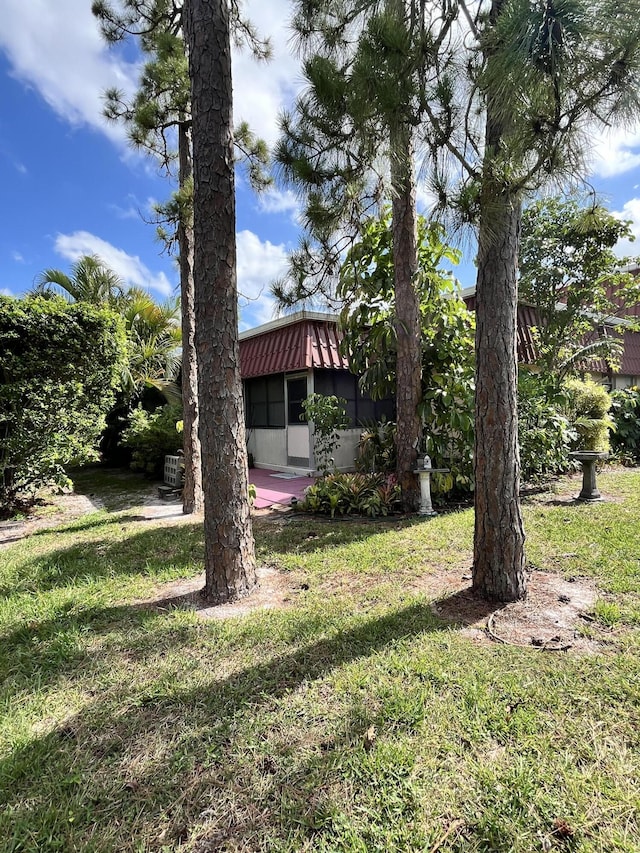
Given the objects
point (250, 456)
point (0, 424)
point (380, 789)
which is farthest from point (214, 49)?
point (250, 456)

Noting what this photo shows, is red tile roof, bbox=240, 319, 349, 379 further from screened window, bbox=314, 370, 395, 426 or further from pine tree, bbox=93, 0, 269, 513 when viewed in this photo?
pine tree, bbox=93, 0, 269, 513

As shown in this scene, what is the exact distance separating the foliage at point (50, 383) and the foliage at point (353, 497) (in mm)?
3429

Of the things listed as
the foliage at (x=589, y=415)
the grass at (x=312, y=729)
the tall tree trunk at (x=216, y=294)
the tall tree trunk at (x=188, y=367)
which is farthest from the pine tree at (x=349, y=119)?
the foliage at (x=589, y=415)

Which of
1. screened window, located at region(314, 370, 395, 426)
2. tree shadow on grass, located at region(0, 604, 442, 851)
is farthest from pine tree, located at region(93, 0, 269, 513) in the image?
tree shadow on grass, located at region(0, 604, 442, 851)

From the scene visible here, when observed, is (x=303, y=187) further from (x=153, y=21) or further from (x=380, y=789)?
(x=153, y=21)

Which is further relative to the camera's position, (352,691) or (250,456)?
(250,456)

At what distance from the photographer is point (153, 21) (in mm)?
5805

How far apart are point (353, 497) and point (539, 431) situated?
9.52 ft

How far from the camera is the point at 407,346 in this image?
5.61 metres

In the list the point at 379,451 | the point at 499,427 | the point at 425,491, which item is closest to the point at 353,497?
the point at 425,491

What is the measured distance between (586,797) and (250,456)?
9.72 m

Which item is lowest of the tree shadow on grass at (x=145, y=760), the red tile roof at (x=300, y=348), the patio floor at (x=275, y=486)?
the tree shadow on grass at (x=145, y=760)

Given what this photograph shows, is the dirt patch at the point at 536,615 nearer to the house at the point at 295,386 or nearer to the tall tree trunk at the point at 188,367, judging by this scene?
the tall tree trunk at the point at 188,367

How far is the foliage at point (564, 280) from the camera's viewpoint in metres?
8.14
